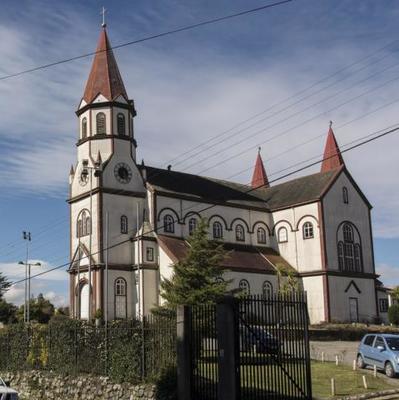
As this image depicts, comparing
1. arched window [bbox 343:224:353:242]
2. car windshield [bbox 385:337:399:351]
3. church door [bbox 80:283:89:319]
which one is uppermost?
arched window [bbox 343:224:353:242]

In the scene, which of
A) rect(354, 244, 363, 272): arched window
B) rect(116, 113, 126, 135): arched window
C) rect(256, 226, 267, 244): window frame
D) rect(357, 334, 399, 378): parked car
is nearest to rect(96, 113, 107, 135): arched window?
rect(116, 113, 126, 135): arched window

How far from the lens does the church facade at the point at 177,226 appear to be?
4944cm

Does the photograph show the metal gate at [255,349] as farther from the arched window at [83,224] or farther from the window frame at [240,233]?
the window frame at [240,233]

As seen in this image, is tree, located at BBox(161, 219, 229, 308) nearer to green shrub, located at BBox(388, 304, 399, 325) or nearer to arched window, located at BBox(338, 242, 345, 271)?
arched window, located at BBox(338, 242, 345, 271)

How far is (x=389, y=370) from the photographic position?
23.5 meters

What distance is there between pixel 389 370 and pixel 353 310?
34.8 metres

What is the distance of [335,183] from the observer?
59.8 meters

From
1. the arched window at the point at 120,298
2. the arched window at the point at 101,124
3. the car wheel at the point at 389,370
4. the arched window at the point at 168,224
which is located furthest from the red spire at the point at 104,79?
the car wheel at the point at 389,370

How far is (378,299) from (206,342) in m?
47.4

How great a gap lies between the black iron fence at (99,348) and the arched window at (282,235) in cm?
3641

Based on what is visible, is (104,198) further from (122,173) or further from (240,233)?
(240,233)

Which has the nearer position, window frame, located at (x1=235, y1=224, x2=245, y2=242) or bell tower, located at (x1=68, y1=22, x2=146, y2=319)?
bell tower, located at (x1=68, y1=22, x2=146, y2=319)

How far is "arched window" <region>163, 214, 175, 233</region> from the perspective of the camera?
52706 millimetres

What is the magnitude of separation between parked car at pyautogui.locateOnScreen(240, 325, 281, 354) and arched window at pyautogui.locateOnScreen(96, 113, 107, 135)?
37.8m
